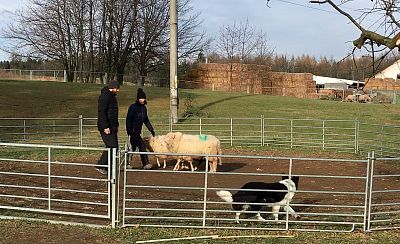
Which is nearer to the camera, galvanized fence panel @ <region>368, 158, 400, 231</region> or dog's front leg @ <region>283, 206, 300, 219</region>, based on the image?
dog's front leg @ <region>283, 206, 300, 219</region>

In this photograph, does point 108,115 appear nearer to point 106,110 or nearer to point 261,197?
point 106,110

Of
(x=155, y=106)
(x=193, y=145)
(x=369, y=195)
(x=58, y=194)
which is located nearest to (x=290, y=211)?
(x=369, y=195)

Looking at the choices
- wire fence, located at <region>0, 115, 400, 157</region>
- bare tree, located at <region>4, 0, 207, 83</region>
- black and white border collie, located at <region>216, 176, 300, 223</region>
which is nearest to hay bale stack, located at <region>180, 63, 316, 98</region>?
bare tree, located at <region>4, 0, 207, 83</region>

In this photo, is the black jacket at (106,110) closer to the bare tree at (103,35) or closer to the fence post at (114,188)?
the fence post at (114,188)

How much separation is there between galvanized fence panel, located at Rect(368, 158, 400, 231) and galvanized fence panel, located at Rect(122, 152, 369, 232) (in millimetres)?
201

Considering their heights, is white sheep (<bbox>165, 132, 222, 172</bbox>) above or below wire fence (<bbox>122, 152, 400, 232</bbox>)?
above

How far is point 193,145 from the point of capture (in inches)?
452

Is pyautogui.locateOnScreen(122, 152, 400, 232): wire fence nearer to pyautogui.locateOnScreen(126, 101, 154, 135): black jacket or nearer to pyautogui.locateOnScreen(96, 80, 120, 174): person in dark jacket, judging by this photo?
pyautogui.locateOnScreen(96, 80, 120, 174): person in dark jacket

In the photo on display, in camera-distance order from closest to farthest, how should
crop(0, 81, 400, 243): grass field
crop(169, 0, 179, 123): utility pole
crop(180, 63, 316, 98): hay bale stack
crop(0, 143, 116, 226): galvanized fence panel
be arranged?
crop(0, 143, 116, 226): galvanized fence panel → crop(169, 0, 179, 123): utility pole → crop(0, 81, 400, 243): grass field → crop(180, 63, 316, 98): hay bale stack

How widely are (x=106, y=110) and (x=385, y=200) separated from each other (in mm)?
5543

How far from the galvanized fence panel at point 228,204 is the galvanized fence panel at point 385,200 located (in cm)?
20

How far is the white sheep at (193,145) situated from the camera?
37.2 ft

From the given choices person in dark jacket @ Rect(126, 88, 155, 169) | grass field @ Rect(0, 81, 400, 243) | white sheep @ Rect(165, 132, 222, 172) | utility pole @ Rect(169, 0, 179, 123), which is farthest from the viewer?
grass field @ Rect(0, 81, 400, 243)

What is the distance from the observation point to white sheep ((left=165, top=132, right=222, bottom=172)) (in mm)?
11336
